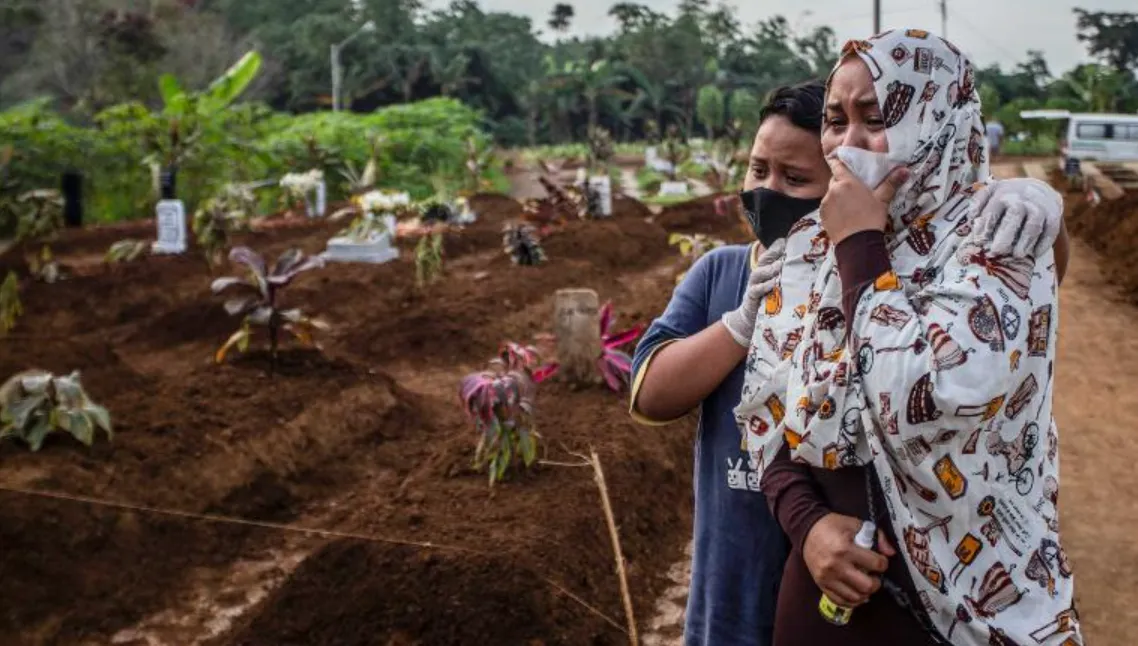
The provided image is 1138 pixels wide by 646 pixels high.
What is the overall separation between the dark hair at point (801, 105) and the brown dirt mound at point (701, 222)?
1308cm

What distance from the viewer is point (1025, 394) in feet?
4.07

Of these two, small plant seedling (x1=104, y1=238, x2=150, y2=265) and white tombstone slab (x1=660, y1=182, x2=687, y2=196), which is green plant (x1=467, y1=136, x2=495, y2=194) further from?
small plant seedling (x1=104, y1=238, x2=150, y2=265)

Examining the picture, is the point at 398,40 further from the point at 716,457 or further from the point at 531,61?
the point at 716,457

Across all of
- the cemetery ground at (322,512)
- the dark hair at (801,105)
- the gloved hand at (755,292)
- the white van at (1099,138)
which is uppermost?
the white van at (1099,138)

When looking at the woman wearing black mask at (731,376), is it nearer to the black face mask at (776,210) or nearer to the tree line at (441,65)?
the black face mask at (776,210)

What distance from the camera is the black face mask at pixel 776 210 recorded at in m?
1.57

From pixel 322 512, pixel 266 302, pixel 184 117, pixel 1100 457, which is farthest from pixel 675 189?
pixel 322 512

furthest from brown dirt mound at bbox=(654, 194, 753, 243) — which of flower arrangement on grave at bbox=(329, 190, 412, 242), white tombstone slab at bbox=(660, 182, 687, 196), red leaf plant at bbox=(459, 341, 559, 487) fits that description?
red leaf plant at bbox=(459, 341, 559, 487)

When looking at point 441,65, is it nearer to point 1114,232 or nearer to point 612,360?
point 1114,232

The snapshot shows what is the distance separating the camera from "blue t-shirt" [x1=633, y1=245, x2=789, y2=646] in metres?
1.63

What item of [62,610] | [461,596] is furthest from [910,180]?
[62,610]

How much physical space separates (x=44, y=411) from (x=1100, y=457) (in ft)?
16.5

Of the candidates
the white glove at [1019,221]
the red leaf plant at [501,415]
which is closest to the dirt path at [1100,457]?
the red leaf plant at [501,415]

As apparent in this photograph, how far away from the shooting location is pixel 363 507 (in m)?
4.30
